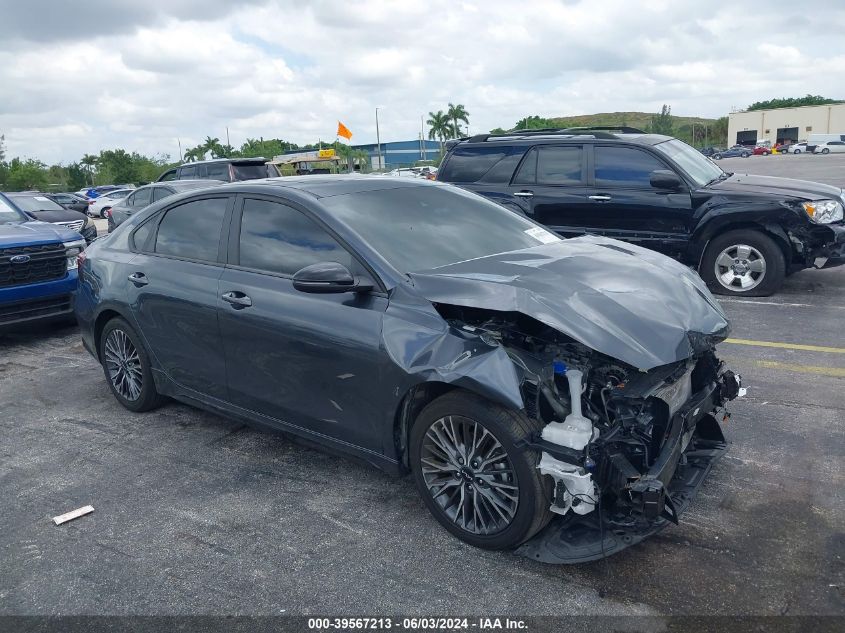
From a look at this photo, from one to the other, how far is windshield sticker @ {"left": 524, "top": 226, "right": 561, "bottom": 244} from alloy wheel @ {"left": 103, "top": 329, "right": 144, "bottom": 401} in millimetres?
2902

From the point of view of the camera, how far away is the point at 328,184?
4.36 metres

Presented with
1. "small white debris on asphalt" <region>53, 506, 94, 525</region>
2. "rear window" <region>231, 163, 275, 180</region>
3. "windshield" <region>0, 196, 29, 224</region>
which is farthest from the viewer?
"rear window" <region>231, 163, 275, 180</region>

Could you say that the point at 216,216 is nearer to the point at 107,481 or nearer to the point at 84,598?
the point at 107,481

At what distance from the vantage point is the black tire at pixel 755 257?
7.91m

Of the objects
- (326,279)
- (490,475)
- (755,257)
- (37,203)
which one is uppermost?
(37,203)

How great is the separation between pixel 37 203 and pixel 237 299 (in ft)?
40.9

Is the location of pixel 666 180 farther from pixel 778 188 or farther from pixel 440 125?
pixel 440 125

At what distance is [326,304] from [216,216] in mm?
A: 1297

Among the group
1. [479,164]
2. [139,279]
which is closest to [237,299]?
[139,279]

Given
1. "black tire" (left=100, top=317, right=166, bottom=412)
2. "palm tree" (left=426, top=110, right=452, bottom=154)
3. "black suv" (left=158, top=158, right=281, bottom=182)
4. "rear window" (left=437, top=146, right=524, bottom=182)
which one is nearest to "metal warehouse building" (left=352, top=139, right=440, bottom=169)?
"palm tree" (left=426, top=110, right=452, bottom=154)

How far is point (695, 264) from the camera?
8.27 metres

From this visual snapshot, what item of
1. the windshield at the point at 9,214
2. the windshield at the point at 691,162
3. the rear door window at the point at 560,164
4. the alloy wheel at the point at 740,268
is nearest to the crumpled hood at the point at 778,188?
the windshield at the point at 691,162

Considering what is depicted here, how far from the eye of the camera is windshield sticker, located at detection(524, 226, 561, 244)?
4.55 meters

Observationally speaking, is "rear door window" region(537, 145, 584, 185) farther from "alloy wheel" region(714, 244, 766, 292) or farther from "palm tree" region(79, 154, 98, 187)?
"palm tree" region(79, 154, 98, 187)
